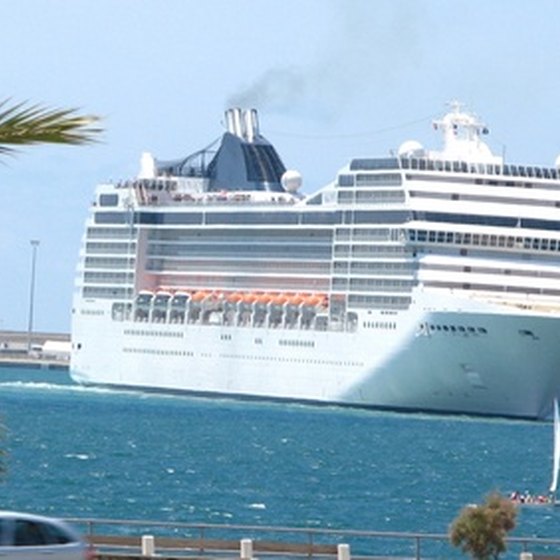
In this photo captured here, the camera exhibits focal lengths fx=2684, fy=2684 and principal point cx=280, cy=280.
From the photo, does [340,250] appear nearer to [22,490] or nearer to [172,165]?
[172,165]

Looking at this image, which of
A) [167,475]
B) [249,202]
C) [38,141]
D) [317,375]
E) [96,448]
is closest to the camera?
[38,141]

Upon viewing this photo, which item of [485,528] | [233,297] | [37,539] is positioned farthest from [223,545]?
[233,297]

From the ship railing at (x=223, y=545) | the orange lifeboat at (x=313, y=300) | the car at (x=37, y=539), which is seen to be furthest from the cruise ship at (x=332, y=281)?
the car at (x=37, y=539)

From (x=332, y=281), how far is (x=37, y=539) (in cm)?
7172

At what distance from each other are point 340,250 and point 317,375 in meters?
4.48

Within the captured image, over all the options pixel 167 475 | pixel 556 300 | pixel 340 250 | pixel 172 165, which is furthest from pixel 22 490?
pixel 172 165

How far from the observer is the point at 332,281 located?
309ft

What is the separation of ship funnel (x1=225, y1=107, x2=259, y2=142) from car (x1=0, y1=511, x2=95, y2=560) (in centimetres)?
8749

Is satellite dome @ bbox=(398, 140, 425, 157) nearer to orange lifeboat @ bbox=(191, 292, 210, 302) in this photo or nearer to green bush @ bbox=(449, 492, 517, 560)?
orange lifeboat @ bbox=(191, 292, 210, 302)

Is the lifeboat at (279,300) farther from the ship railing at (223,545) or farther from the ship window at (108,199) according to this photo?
the ship railing at (223,545)

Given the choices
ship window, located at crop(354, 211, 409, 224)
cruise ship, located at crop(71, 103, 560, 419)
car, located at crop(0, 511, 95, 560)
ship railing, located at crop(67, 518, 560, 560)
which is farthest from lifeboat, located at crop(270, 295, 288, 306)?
car, located at crop(0, 511, 95, 560)

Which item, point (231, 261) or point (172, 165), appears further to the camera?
point (172, 165)

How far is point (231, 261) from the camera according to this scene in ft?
331

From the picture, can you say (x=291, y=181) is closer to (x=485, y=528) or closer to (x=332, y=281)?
(x=332, y=281)
